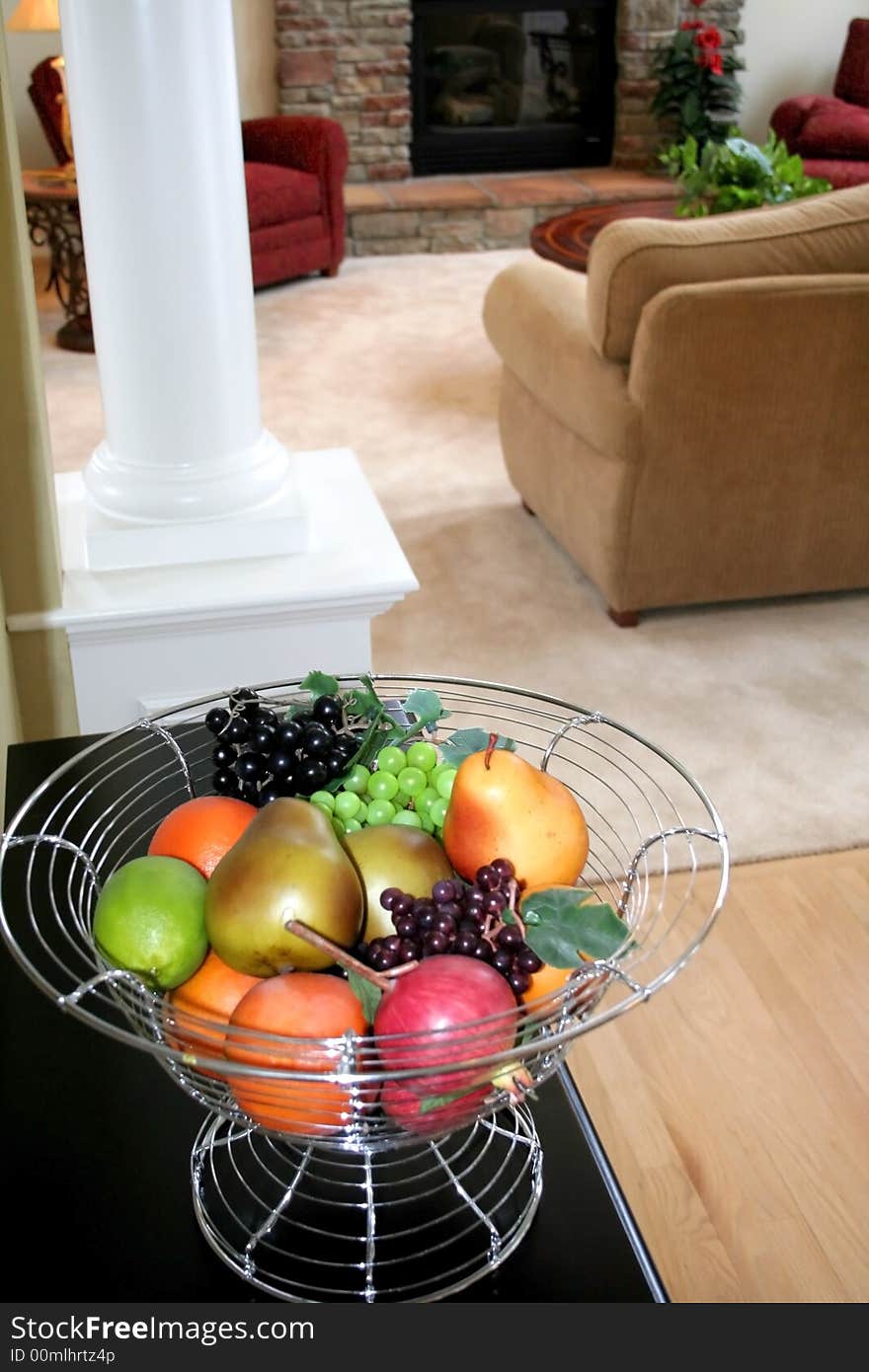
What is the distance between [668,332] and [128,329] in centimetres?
127

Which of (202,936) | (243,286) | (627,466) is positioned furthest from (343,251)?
(202,936)

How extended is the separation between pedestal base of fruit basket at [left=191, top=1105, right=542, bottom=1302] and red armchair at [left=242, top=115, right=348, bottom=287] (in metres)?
5.20

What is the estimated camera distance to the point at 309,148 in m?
5.77

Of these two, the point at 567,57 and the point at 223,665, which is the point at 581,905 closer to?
the point at 223,665

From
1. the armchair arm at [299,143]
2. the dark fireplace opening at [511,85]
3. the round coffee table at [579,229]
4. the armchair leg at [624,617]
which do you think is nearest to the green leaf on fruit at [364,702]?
the armchair leg at [624,617]

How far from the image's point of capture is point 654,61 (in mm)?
6797

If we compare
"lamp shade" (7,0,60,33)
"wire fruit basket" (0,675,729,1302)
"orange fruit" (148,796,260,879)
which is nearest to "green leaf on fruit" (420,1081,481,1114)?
"wire fruit basket" (0,675,729,1302)

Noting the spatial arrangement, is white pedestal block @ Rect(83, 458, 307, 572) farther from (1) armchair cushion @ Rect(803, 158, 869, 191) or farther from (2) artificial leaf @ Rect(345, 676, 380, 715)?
(1) armchair cushion @ Rect(803, 158, 869, 191)

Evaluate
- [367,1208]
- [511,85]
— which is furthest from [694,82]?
[367,1208]

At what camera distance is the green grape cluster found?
845mm

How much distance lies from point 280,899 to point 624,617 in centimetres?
243

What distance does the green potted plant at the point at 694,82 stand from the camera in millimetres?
6652

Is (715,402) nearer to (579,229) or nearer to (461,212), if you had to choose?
(579,229)

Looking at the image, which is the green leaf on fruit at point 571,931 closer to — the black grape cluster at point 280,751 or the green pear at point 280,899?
the green pear at point 280,899
